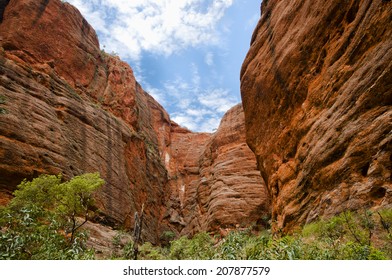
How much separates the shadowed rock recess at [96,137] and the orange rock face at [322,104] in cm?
1300

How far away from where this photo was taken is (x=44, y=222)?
15.6m

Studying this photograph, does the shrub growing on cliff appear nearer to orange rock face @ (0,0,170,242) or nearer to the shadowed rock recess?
the shadowed rock recess

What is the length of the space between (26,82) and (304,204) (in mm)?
21831

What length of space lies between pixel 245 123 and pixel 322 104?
9795mm

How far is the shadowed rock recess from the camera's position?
2109cm

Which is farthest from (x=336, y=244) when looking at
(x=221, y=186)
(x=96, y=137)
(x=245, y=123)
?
(x=221, y=186)

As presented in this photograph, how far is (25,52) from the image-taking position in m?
28.8

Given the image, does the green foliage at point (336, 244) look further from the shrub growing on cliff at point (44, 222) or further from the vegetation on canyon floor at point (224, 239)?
the shrub growing on cliff at point (44, 222)

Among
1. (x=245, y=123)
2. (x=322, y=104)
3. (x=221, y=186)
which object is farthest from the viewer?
(x=221, y=186)

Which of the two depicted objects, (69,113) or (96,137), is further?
(96,137)

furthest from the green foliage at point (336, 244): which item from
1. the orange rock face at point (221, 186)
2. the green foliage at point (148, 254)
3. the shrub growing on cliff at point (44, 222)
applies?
the orange rock face at point (221, 186)

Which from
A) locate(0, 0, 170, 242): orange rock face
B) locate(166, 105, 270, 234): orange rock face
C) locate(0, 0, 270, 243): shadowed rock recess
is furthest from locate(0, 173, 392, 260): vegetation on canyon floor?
locate(166, 105, 270, 234): orange rock face

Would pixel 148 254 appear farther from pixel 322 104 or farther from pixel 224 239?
pixel 322 104
